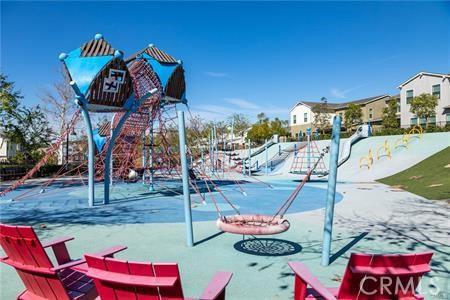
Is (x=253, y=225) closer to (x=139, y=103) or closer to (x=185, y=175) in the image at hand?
(x=185, y=175)

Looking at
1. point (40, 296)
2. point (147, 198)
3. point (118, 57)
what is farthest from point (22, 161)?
point (40, 296)

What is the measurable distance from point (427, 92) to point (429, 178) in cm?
3070

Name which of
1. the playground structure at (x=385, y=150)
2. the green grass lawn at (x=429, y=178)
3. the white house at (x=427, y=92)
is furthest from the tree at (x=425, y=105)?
the green grass lawn at (x=429, y=178)

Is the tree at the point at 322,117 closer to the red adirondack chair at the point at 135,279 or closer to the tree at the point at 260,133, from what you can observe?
the tree at the point at 260,133

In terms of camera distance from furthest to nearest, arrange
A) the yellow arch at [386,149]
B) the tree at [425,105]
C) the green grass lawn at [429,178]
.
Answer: the tree at [425,105]
the yellow arch at [386,149]
the green grass lawn at [429,178]

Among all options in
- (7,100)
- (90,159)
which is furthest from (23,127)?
(90,159)

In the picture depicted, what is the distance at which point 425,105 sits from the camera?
42188mm

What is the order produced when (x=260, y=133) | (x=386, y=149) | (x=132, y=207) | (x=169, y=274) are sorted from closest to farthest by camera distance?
(x=169, y=274), (x=132, y=207), (x=386, y=149), (x=260, y=133)

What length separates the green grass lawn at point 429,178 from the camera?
623 inches

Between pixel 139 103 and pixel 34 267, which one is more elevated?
pixel 139 103

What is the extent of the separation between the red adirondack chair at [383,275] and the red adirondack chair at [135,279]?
1.30m

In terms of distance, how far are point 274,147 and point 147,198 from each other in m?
33.7

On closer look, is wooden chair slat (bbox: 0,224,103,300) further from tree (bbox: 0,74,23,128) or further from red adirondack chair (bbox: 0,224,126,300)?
tree (bbox: 0,74,23,128)

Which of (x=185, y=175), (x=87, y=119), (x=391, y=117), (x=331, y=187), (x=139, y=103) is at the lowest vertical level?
(x=331, y=187)
